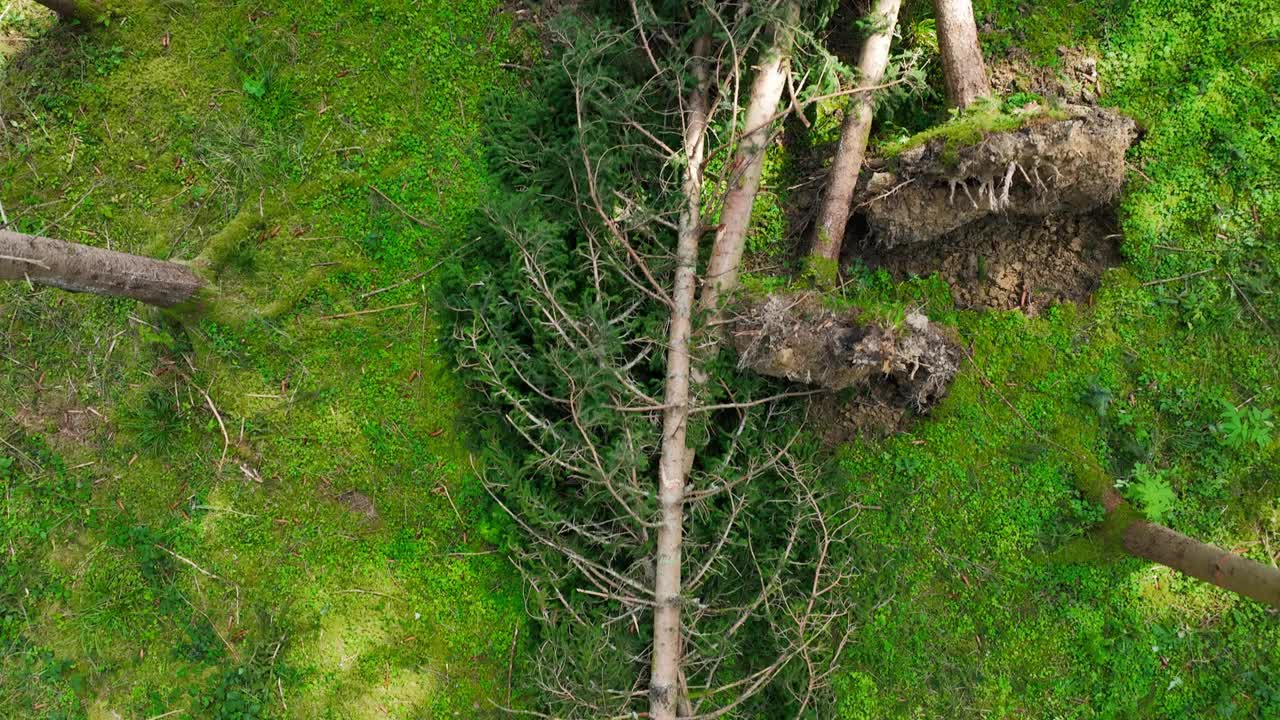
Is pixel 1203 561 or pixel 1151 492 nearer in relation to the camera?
pixel 1203 561

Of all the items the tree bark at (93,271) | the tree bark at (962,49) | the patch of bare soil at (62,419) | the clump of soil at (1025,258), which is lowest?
the patch of bare soil at (62,419)

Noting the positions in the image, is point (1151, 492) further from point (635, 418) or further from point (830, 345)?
point (635, 418)

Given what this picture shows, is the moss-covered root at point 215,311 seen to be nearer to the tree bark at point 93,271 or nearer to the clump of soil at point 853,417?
the tree bark at point 93,271

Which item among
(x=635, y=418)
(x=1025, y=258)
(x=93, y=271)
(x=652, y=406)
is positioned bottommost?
(x=635, y=418)

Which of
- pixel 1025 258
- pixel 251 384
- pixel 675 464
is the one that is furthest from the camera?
pixel 251 384

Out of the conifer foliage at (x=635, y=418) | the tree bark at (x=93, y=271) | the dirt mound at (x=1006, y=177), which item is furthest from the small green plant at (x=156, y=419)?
the dirt mound at (x=1006, y=177)

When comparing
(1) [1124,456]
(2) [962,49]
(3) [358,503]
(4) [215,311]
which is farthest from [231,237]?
(1) [1124,456]
